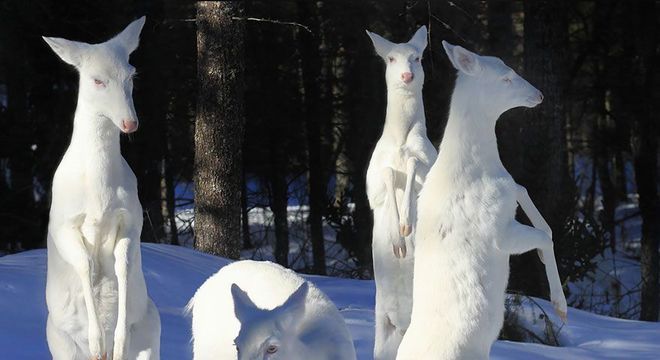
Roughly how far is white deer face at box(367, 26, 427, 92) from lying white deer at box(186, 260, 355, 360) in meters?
2.13

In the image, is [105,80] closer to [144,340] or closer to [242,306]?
[144,340]

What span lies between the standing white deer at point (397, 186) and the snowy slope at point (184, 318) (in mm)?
422

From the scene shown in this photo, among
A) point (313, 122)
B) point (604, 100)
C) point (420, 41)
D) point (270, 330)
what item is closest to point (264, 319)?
point (270, 330)

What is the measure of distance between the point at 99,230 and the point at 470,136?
1939 mm

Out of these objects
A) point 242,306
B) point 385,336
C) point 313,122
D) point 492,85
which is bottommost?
point 385,336

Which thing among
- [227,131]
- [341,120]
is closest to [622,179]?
[341,120]

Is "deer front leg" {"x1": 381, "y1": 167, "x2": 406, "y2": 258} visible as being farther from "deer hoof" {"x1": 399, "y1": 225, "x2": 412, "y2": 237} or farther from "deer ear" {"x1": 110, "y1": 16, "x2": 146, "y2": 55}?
"deer ear" {"x1": 110, "y1": 16, "x2": 146, "y2": 55}

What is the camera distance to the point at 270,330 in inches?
161

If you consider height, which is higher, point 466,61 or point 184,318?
point 466,61

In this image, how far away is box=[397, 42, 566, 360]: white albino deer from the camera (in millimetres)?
4914

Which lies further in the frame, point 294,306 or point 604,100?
point 604,100

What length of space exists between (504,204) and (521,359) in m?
1.91

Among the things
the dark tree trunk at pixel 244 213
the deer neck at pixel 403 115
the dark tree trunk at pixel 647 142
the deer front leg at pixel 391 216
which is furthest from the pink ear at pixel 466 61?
the dark tree trunk at pixel 244 213

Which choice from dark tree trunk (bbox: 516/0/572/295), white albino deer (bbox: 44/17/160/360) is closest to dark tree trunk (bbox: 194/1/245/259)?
white albino deer (bbox: 44/17/160/360)
